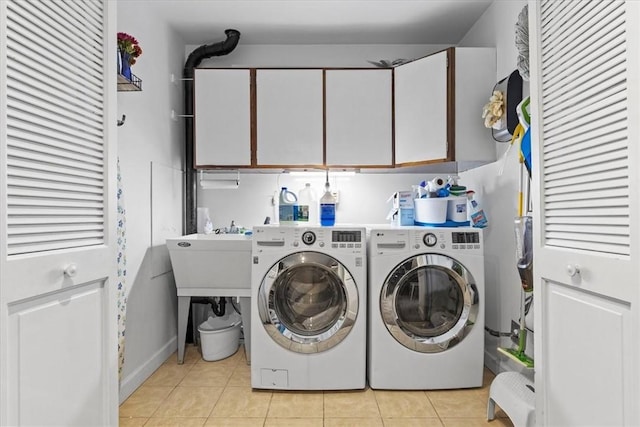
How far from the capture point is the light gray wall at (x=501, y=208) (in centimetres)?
230

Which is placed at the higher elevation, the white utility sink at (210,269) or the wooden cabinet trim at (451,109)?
the wooden cabinet trim at (451,109)

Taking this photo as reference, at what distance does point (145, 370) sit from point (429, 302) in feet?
5.88

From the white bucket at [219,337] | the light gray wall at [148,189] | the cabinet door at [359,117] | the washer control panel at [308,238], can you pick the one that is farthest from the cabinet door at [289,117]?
the white bucket at [219,337]

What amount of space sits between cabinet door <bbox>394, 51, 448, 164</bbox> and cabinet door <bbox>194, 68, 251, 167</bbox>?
3.55 ft

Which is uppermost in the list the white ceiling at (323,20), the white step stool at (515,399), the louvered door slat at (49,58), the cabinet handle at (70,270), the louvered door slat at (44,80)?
the white ceiling at (323,20)

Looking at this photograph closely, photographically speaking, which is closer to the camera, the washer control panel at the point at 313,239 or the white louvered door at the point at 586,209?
the white louvered door at the point at 586,209

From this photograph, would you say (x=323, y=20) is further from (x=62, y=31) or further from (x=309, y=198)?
(x=62, y=31)

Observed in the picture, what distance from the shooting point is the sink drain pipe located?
3049 mm

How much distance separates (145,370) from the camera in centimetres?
248

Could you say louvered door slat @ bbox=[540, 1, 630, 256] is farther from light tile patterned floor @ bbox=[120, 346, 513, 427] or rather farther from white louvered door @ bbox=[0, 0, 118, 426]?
white louvered door @ bbox=[0, 0, 118, 426]

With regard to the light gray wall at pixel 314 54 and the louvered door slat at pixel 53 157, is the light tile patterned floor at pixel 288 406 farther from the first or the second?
the light gray wall at pixel 314 54

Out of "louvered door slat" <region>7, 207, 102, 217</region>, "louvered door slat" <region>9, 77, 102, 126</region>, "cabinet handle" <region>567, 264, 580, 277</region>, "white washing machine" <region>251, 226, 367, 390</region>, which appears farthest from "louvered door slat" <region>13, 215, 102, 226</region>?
"cabinet handle" <region>567, 264, 580, 277</region>

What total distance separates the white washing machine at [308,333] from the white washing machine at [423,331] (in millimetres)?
92

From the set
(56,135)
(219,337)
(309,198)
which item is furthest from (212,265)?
(56,135)
